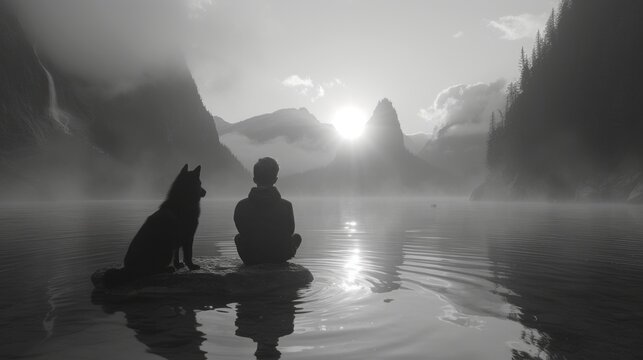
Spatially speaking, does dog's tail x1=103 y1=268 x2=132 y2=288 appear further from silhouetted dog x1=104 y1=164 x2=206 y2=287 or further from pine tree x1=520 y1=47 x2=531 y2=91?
pine tree x1=520 y1=47 x2=531 y2=91

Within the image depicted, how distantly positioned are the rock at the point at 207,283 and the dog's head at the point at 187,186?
5.39ft

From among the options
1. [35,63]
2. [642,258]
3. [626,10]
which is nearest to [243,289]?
[642,258]

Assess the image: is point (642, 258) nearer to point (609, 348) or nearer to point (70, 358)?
point (609, 348)

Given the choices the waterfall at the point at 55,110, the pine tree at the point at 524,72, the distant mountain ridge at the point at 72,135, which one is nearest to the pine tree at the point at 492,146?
the pine tree at the point at 524,72

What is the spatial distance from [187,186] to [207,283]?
218 cm

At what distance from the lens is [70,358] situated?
17.8ft

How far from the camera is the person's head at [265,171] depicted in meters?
10.3

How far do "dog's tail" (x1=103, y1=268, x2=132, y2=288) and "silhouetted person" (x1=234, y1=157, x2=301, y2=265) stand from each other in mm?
2575

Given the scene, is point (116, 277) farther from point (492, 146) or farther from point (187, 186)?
point (492, 146)

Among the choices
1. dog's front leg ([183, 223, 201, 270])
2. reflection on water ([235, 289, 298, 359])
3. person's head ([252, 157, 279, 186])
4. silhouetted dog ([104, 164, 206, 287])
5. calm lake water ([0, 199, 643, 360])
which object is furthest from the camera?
person's head ([252, 157, 279, 186])

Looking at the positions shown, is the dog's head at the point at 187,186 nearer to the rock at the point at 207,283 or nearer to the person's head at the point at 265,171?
the person's head at the point at 265,171

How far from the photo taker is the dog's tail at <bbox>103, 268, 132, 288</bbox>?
888 centimetres

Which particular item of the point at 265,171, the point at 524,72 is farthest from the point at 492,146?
the point at 265,171

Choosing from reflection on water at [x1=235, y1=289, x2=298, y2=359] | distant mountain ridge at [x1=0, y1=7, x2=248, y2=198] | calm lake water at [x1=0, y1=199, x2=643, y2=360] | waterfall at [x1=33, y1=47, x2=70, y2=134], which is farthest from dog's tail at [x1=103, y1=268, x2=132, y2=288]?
waterfall at [x1=33, y1=47, x2=70, y2=134]
